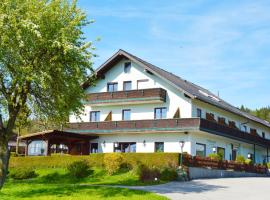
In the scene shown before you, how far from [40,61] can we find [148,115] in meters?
22.2

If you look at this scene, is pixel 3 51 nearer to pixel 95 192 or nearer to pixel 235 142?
pixel 95 192

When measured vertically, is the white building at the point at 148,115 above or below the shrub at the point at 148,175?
above

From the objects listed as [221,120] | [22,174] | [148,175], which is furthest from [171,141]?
[22,174]

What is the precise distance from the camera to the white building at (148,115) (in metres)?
39.4

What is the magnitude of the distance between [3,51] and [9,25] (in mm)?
1227

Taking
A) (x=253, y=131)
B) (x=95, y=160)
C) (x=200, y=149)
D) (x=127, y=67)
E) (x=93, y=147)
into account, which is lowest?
(x=95, y=160)

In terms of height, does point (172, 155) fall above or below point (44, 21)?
below

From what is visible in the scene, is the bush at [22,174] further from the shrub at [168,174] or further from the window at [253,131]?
the window at [253,131]

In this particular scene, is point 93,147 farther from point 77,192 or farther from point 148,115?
point 77,192

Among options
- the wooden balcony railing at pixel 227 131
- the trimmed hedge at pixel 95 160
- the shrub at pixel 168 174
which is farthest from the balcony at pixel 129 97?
the shrub at pixel 168 174

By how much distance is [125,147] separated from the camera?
4284 cm

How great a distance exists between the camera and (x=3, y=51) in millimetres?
19109

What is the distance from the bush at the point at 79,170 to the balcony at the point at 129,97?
11.1 m

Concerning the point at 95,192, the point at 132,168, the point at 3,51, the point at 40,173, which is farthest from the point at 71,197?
the point at 40,173
